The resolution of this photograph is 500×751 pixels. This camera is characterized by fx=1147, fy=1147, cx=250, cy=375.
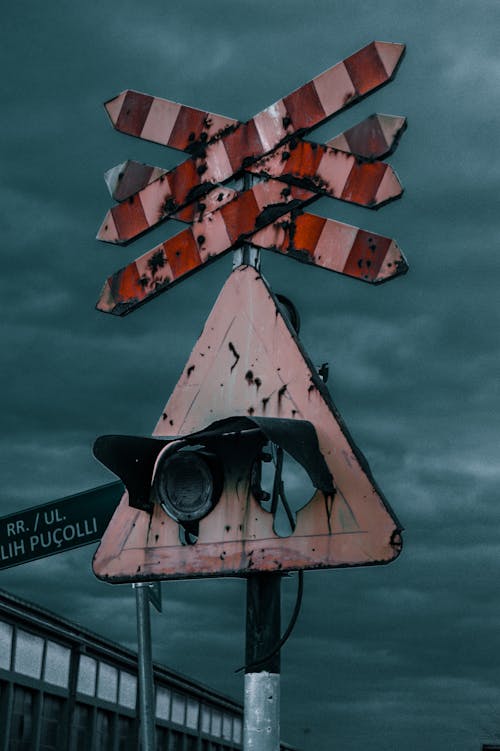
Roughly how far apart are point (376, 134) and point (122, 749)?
20373 millimetres

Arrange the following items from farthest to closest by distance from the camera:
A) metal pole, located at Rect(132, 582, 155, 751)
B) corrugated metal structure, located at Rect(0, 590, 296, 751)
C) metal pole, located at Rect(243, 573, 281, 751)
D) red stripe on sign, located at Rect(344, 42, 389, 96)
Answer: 1. corrugated metal structure, located at Rect(0, 590, 296, 751)
2. metal pole, located at Rect(132, 582, 155, 751)
3. red stripe on sign, located at Rect(344, 42, 389, 96)
4. metal pole, located at Rect(243, 573, 281, 751)

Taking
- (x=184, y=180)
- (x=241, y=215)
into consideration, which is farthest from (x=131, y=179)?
(x=241, y=215)

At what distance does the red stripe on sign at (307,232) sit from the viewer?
5.14 meters

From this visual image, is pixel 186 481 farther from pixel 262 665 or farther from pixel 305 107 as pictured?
pixel 305 107

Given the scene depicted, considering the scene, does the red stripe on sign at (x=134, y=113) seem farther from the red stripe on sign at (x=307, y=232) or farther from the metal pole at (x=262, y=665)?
the metal pole at (x=262, y=665)

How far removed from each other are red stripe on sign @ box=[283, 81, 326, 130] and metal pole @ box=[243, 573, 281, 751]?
6.81ft

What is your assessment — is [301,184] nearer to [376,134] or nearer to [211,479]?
[376,134]

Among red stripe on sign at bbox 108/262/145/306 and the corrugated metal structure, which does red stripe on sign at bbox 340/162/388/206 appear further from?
the corrugated metal structure

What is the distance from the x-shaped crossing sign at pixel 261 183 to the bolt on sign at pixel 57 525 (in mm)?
1844

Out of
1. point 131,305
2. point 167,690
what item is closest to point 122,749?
point 167,690

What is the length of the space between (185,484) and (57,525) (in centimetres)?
292

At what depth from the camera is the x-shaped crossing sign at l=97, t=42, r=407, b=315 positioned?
198 inches

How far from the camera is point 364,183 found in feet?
16.5

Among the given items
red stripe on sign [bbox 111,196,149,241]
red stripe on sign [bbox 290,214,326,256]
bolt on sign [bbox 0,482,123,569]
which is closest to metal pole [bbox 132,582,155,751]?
bolt on sign [bbox 0,482,123,569]
